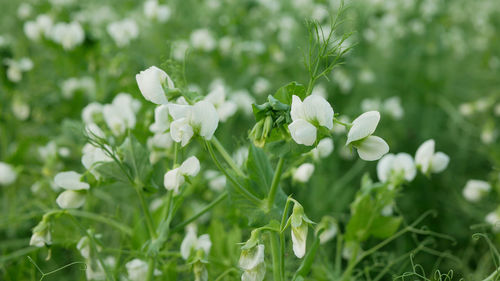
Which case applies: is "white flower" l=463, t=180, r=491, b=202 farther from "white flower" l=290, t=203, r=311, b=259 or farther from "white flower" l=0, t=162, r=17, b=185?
"white flower" l=0, t=162, r=17, b=185

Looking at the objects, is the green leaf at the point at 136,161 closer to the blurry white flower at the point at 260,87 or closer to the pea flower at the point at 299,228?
the pea flower at the point at 299,228

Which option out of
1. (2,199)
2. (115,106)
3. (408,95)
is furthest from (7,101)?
(408,95)

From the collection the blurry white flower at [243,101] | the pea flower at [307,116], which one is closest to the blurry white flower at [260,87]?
the blurry white flower at [243,101]

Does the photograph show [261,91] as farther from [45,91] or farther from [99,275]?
[99,275]

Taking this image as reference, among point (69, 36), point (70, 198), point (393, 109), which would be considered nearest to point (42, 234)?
point (70, 198)

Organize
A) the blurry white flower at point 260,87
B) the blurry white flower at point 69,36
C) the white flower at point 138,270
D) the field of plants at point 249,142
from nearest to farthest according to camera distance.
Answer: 1. the field of plants at point 249,142
2. the white flower at point 138,270
3. the blurry white flower at point 69,36
4. the blurry white flower at point 260,87

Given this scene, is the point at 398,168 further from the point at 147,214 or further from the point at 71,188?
the point at 71,188
